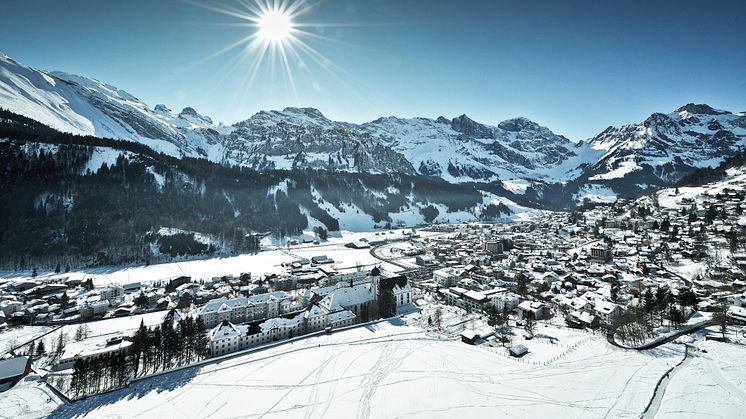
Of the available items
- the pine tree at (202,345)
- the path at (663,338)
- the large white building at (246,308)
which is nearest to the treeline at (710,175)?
the path at (663,338)

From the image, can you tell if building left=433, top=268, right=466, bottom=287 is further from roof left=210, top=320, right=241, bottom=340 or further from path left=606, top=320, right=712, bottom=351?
roof left=210, top=320, right=241, bottom=340

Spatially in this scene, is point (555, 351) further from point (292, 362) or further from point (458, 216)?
point (458, 216)

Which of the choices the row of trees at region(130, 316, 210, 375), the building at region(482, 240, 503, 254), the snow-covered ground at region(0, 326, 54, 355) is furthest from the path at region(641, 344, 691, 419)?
the building at region(482, 240, 503, 254)

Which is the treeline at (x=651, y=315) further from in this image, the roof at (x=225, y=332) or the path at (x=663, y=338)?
the roof at (x=225, y=332)

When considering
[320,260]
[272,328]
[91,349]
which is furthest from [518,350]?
[320,260]

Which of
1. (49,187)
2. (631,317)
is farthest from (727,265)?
(49,187)

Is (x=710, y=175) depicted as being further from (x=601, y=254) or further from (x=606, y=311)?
(x=606, y=311)
